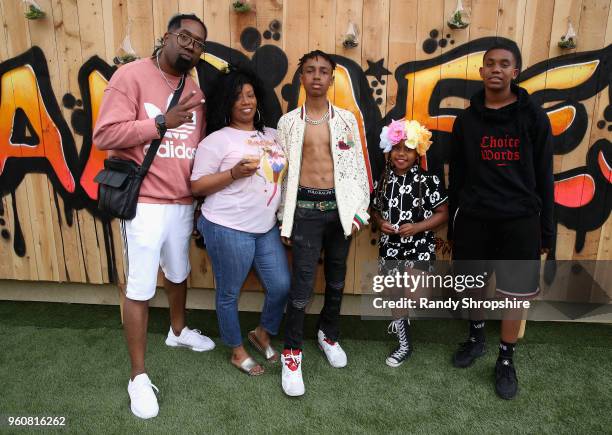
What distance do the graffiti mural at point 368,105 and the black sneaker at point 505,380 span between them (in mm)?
1295

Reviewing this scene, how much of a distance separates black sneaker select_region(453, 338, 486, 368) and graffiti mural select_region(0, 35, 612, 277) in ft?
3.93

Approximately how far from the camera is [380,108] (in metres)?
3.37

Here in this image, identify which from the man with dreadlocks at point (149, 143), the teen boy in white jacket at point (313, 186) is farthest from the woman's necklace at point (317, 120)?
the man with dreadlocks at point (149, 143)

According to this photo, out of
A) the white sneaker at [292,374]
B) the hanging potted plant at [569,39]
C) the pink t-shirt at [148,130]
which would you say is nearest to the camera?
the pink t-shirt at [148,130]

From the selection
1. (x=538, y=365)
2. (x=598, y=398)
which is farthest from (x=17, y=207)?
(x=598, y=398)

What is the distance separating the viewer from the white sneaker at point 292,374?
2721mm

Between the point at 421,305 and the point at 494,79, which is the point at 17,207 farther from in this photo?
the point at 494,79

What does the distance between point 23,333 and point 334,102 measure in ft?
9.91

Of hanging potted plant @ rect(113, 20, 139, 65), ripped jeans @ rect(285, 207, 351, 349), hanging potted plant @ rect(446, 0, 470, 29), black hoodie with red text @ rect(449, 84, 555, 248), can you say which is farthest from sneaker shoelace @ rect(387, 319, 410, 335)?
hanging potted plant @ rect(113, 20, 139, 65)

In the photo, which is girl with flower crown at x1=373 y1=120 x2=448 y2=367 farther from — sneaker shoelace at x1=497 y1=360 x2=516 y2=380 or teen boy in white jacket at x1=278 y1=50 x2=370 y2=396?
sneaker shoelace at x1=497 y1=360 x2=516 y2=380

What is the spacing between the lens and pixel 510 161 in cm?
266

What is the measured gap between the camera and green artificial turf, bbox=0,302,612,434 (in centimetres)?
252

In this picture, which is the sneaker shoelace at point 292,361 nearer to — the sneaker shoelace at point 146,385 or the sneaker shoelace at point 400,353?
the sneaker shoelace at point 400,353

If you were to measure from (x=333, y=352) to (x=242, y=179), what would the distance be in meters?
1.37
